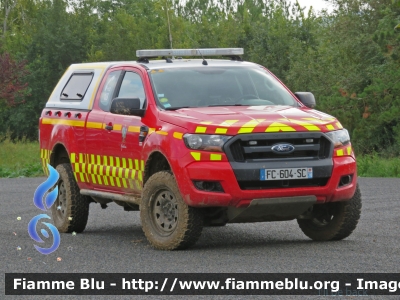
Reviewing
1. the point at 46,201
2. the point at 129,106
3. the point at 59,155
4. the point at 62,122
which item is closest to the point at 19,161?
the point at 59,155

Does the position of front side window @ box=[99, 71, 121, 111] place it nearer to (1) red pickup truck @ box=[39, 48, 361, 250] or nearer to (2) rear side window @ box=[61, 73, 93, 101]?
(1) red pickup truck @ box=[39, 48, 361, 250]

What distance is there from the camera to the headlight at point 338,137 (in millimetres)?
9914

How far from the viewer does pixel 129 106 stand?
1043 centimetres

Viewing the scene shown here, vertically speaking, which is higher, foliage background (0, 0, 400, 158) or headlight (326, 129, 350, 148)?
headlight (326, 129, 350, 148)

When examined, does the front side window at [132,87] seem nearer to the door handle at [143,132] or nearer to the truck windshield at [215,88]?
the truck windshield at [215,88]

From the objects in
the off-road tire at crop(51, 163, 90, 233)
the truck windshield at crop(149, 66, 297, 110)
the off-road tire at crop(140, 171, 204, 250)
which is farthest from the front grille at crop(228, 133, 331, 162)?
the off-road tire at crop(51, 163, 90, 233)

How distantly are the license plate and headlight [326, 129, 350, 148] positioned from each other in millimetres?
469

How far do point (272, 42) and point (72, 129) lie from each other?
150 feet

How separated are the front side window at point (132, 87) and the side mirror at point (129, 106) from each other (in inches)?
11.6

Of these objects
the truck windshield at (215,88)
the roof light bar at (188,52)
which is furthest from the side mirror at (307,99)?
the roof light bar at (188,52)

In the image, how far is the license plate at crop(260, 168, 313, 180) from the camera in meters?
9.45

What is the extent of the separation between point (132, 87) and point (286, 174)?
94.9 inches

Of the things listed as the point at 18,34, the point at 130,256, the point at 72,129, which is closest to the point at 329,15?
the point at 72,129

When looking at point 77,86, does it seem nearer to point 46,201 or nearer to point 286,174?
point 46,201
